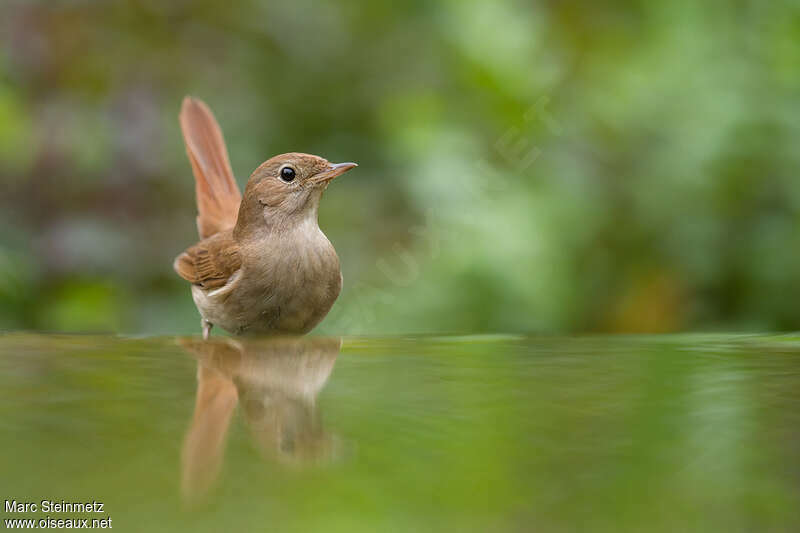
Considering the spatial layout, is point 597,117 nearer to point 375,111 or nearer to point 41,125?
point 375,111

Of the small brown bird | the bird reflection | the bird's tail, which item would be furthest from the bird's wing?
the bird reflection

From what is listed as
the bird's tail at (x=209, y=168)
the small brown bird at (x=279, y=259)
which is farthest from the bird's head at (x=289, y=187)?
the bird's tail at (x=209, y=168)

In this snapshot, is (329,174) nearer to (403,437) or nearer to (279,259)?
(279,259)

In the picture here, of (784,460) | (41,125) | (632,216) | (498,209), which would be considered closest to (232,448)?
(784,460)

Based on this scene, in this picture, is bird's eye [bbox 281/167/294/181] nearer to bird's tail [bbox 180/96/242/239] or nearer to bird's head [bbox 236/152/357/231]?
bird's head [bbox 236/152/357/231]

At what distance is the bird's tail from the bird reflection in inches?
58.8

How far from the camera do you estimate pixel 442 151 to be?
506 centimetres

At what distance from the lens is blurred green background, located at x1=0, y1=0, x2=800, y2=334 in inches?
182

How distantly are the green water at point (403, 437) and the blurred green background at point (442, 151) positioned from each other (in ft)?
6.88

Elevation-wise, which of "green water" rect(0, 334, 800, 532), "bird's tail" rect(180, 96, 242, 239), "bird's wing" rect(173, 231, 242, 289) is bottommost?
"green water" rect(0, 334, 800, 532)

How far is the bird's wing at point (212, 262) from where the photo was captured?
3342mm

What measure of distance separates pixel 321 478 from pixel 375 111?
529cm

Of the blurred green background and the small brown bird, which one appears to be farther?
the blurred green background

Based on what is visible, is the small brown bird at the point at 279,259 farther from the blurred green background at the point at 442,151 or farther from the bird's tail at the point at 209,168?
the blurred green background at the point at 442,151
